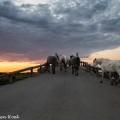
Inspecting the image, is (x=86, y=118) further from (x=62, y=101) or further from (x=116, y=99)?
(x=116, y=99)

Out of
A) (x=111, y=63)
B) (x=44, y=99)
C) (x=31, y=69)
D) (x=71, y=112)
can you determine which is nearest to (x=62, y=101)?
(x=44, y=99)

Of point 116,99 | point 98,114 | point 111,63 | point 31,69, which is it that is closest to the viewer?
point 98,114

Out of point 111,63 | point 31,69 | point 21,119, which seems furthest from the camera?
point 31,69

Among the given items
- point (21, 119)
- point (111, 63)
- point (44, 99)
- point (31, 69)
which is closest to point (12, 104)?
point (44, 99)

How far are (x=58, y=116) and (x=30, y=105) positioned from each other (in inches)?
85.7

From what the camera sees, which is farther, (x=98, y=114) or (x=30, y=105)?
(x=30, y=105)

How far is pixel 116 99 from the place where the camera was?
1234 centimetres

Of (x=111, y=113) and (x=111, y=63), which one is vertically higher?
(x=111, y=63)

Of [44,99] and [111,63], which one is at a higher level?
[111,63]

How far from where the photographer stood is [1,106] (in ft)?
35.0

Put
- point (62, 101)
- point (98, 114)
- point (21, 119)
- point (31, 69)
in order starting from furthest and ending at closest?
point (31, 69) → point (62, 101) → point (98, 114) → point (21, 119)

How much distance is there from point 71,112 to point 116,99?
3.74 metres

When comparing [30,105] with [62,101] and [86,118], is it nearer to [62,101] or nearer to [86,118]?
[62,101]

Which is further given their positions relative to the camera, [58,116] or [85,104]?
[85,104]
